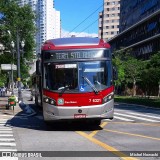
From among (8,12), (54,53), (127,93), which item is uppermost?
(8,12)

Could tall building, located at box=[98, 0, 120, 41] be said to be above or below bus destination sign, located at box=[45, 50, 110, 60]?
above

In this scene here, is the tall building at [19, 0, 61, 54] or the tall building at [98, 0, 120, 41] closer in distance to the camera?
the tall building at [19, 0, 61, 54]

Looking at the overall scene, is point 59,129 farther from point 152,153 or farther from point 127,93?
point 127,93

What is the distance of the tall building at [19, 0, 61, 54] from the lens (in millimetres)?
47250

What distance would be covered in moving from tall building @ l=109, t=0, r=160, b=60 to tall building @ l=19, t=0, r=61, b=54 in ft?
82.4

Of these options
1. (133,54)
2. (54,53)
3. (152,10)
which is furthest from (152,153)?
(133,54)

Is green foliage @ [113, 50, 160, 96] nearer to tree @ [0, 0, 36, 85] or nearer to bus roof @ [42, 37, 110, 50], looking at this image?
tree @ [0, 0, 36, 85]

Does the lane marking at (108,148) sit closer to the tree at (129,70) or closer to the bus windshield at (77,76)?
the bus windshield at (77,76)

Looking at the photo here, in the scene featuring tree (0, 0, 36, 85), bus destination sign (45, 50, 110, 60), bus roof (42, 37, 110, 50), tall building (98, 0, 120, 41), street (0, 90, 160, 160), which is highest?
tall building (98, 0, 120, 41)

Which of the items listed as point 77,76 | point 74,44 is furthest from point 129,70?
point 77,76

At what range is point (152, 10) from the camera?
7662 cm

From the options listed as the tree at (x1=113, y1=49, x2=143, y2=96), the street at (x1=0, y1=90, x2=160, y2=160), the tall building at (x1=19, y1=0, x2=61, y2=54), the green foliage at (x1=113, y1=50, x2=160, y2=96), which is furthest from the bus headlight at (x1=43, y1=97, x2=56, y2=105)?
the tree at (x1=113, y1=49, x2=143, y2=96)

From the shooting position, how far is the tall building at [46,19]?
47.2 metres

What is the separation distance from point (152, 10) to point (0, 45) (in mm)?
35352
